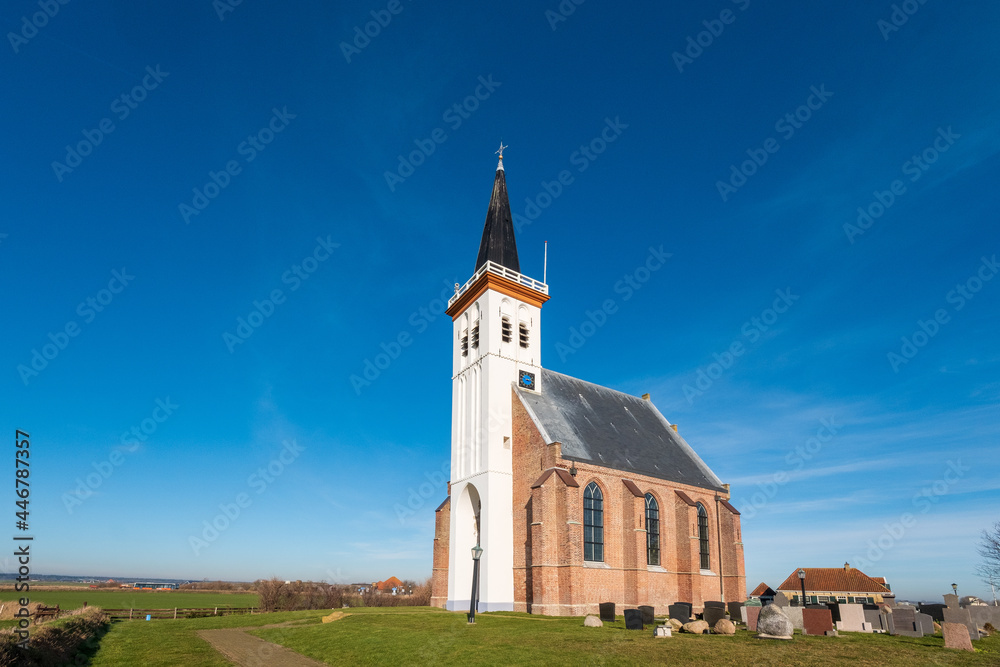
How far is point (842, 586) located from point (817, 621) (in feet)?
152

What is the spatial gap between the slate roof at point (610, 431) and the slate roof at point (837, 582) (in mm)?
25556

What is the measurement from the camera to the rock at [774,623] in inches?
677

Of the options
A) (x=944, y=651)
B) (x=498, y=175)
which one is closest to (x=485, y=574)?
(x=944, y=651)

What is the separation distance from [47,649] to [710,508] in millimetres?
35307

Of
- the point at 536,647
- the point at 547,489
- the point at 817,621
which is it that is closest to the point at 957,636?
the point at 817,621

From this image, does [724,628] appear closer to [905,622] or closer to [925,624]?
[905,622]

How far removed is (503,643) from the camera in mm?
17000

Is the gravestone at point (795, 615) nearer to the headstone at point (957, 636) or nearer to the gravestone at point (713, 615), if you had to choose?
the gravestone at point (713, 615)

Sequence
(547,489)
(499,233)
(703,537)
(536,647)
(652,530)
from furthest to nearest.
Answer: (499,233) < (703,537) < (652,530) < (547,489) < (536,647)

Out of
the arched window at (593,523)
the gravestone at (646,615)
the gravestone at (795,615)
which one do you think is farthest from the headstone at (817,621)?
the arched window at (593,523)

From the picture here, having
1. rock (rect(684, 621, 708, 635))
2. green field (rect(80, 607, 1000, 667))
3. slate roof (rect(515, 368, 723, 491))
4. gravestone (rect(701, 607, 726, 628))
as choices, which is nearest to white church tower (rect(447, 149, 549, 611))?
slate roof (rect(515, 368, 723, 491))

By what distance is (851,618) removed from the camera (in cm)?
1994

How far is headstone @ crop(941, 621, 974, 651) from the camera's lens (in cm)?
1538

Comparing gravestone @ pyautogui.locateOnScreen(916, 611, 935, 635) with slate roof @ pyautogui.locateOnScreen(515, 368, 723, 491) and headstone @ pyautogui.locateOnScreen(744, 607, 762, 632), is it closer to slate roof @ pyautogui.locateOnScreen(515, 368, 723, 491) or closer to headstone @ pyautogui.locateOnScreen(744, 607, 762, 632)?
headstone @ pyautogui.locateOnScreen(744, 607, 762, 632)
